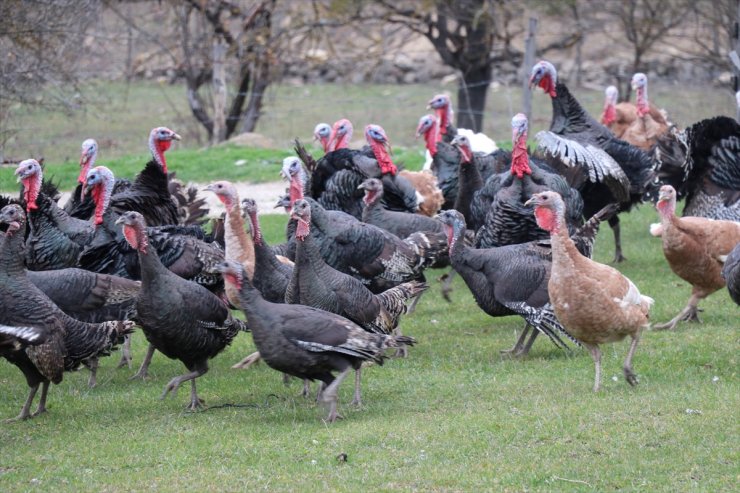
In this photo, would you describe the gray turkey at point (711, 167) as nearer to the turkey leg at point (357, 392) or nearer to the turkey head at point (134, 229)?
the turkey leg at point (357, 392)

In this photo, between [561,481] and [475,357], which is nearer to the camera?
[561,481]

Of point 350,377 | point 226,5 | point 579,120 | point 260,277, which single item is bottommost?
point 350,377

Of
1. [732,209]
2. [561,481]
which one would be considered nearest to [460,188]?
[732,209]

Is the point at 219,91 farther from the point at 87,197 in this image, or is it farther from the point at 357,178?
the point at 87,197

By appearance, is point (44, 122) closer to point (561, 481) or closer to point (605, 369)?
point (605, 369)

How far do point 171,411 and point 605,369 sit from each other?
317 centimetres

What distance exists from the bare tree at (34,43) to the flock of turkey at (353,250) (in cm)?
320

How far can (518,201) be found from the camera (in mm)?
9766

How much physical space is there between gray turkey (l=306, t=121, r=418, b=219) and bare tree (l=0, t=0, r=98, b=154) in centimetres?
395

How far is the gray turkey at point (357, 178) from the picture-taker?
10.8 meters

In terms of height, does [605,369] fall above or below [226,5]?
below

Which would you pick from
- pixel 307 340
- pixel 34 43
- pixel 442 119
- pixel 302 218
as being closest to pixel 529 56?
pixel 442 119

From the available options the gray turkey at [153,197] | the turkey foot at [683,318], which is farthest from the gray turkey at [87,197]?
the turkey foot at [683,318]

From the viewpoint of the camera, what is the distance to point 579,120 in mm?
11727
